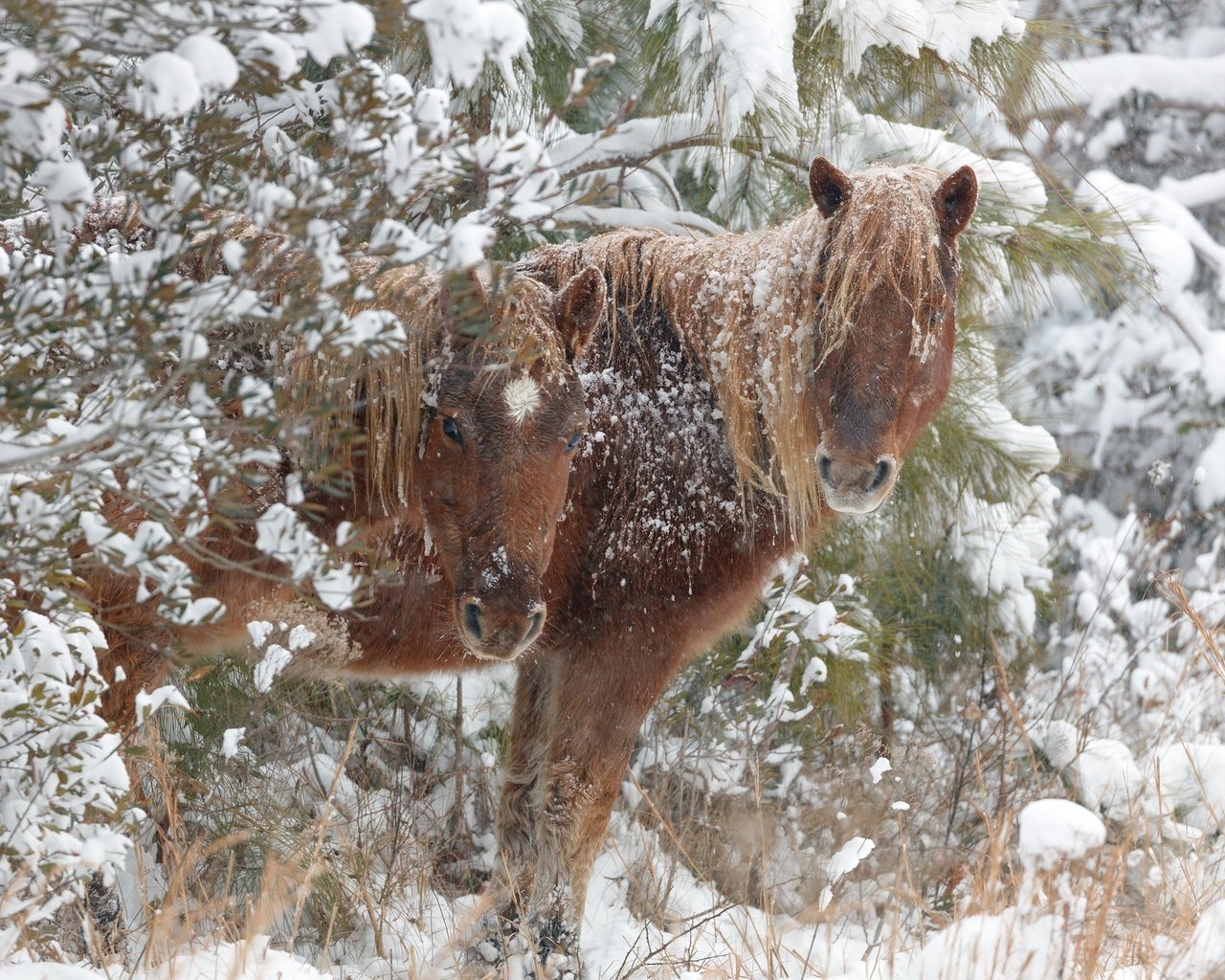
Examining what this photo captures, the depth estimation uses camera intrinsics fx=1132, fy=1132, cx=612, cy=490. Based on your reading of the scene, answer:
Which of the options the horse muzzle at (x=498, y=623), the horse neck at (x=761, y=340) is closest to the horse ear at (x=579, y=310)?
the horse neck at (x=761, y=340)

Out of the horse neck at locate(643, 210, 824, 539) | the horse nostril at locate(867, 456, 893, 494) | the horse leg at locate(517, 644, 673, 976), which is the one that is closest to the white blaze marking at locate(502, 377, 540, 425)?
the horse neck at locate(643, 210, 824, 539)

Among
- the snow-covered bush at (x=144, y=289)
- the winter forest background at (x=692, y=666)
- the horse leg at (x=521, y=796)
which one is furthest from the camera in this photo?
the horse leg at (x=521, y=796)

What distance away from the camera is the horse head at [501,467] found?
8.57 ft

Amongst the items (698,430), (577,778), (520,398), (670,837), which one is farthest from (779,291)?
(670,837)

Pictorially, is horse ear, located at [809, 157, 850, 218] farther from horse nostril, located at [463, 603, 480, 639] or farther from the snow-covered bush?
horse nostril, located at [463, 603, 480, 639]

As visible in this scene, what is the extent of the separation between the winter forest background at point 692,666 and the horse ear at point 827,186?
1.15 ft

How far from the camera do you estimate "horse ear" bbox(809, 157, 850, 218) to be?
3.05 meters

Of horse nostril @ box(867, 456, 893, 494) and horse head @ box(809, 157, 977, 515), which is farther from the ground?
horse head @ box(809, 157, 977, 515)

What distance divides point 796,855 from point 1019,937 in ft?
7.58

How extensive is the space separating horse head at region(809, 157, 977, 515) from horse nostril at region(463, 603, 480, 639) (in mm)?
995

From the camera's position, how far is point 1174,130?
874 cm

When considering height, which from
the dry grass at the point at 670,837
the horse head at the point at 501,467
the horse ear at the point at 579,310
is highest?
the horse ear at the point at 579,310

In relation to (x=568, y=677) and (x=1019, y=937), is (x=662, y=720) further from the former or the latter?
(x=1019, y=937)

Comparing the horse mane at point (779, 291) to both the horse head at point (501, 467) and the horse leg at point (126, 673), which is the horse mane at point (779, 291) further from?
the horse leg at point (126, 673)
